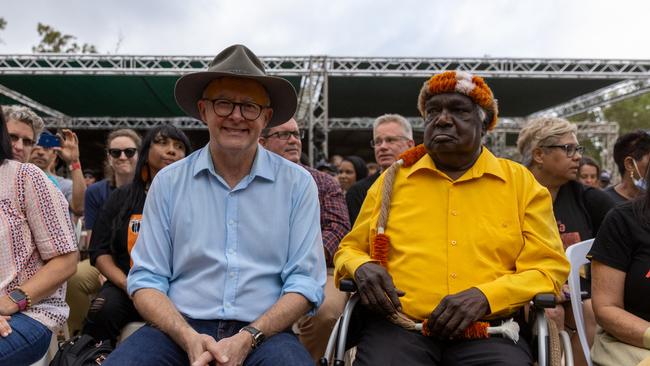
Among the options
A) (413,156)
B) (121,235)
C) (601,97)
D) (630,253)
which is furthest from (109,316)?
(601,97)

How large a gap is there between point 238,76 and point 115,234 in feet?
5.34

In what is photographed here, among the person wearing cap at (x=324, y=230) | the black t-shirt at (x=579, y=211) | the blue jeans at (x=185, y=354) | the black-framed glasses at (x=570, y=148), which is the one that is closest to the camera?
the blue jeans at (x=185, y=354)

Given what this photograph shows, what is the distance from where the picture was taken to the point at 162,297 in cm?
236

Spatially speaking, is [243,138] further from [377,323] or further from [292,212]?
[377,323]

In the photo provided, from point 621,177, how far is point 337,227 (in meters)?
2.45

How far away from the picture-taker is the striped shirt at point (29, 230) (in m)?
2.54

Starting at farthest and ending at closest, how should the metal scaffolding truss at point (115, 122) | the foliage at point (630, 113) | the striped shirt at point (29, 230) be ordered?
the foliage at point (630, 113), the metal scaffolding truss at point (115, 122), the striped shirt at point (29, 230)

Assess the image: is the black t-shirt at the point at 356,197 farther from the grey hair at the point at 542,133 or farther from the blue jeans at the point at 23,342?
the blue jeans at the point at 23,342

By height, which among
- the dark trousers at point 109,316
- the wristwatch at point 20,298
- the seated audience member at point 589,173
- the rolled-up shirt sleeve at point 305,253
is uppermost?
the seated audience member at point 589,173

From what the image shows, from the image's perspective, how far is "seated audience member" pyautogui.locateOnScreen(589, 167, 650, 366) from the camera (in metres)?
2.41

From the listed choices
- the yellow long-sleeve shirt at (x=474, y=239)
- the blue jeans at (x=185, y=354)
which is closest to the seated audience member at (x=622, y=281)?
the yellow long-sleeve shirt at (x=474, y=239)

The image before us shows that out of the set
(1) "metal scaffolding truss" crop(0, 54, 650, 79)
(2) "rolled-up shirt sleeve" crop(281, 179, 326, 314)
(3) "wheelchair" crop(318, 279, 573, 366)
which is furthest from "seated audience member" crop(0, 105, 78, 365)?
(1) "metal scaffolding truss" crop(0, 54, 650, 79)

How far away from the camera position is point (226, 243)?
97.1 inches

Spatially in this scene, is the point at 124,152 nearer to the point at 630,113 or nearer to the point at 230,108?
the point at 230,108
